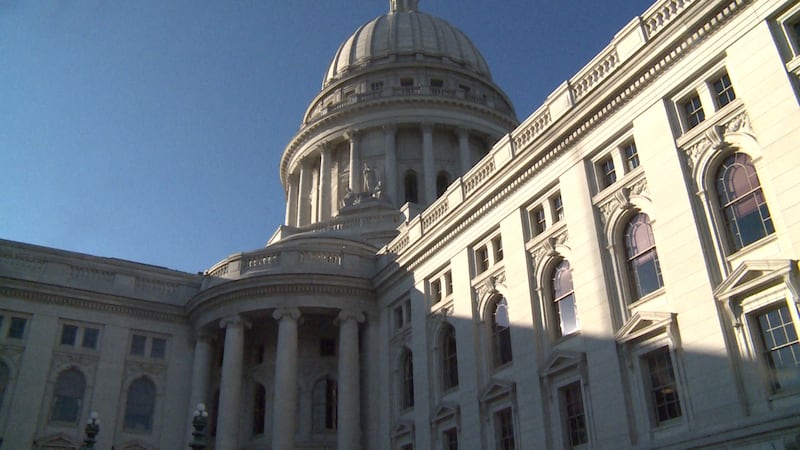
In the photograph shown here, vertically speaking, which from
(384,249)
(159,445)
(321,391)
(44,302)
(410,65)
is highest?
(410,65)

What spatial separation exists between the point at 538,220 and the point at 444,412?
8877mm

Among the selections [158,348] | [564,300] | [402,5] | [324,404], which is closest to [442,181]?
[324,404]

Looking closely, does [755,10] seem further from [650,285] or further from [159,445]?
[159,445]

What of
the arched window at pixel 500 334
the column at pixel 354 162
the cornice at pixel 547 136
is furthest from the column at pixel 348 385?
the column at pixel 354 162

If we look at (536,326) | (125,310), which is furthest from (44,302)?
(536,326)

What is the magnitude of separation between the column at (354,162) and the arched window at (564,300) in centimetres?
3196

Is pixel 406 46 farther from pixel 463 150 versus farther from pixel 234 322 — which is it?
pixel 234 322

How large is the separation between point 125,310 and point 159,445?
713 cm

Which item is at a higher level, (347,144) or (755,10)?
(347,144)

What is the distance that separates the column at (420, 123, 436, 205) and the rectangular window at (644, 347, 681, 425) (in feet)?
114

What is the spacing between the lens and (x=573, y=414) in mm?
23438

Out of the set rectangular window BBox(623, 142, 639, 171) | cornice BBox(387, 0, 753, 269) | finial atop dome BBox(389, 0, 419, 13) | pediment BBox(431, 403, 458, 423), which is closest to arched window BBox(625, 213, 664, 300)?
rectangular window BBox(623, 142, 639, 171)

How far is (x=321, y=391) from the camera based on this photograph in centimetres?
3750

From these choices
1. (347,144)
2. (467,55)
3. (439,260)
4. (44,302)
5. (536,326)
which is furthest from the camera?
(467,55)
